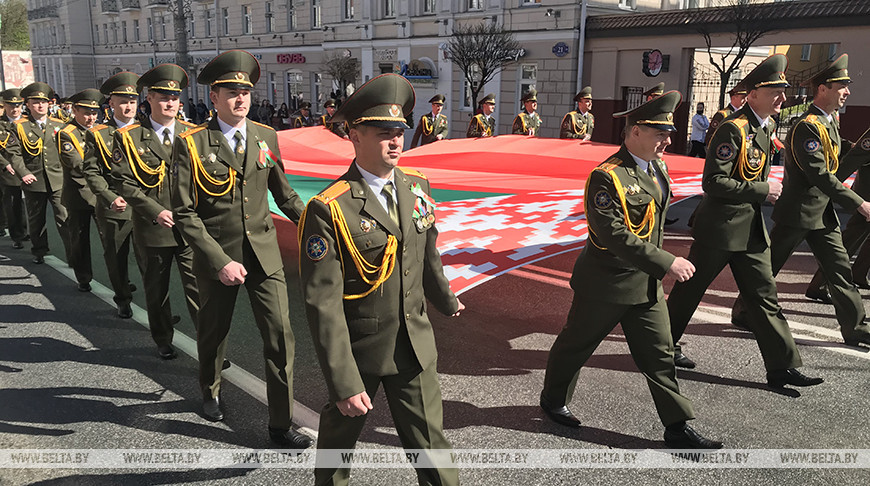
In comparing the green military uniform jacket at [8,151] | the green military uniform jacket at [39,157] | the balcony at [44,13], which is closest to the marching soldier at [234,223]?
the green military uniform jacket at [39,157]

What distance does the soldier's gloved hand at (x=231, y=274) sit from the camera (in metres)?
3.77

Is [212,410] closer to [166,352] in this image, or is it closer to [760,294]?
[166,352]

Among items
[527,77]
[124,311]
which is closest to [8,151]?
[124,311]

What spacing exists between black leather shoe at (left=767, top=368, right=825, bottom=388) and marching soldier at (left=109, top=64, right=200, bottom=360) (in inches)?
162

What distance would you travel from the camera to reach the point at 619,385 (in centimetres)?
471

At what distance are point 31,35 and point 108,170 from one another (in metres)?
78.0

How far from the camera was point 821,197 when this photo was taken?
5.17 meters

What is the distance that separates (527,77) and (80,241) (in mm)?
18333

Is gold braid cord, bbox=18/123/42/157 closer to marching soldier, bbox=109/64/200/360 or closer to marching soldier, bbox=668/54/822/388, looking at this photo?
marching soldier, bbox=109/64/200/360

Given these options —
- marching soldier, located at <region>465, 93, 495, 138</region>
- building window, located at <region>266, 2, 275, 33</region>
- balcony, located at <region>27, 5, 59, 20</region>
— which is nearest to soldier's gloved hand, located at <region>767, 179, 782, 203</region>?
marching soldier, located at <region>465, 93, 495, 138</region>

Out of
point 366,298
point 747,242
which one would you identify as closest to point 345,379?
point 366,298

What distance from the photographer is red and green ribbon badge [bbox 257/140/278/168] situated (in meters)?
4.11

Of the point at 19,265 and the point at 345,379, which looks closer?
the point at 345,379

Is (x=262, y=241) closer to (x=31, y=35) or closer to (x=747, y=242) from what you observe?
(x=747, y=242)
